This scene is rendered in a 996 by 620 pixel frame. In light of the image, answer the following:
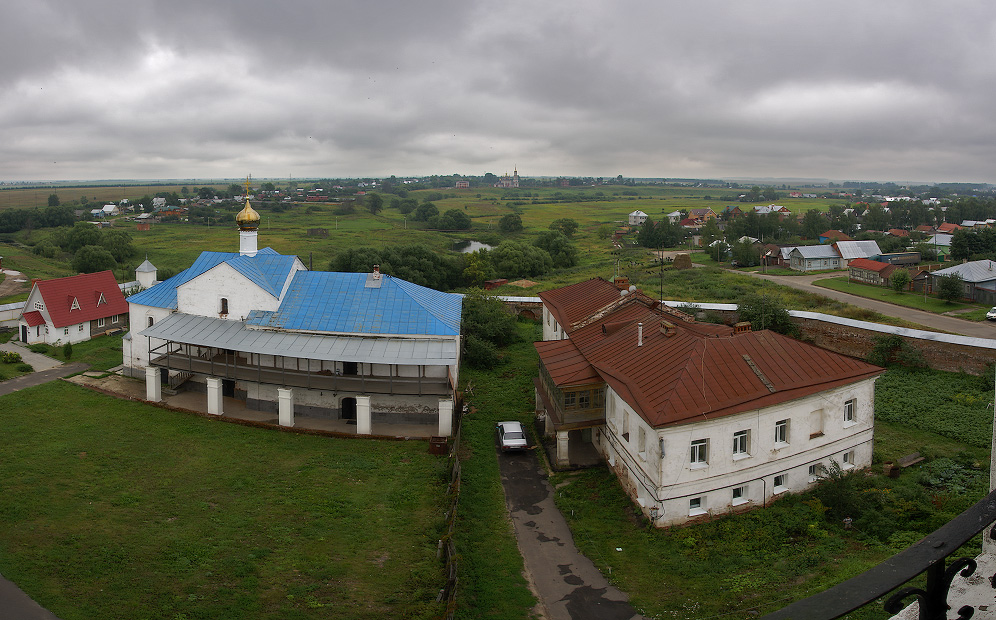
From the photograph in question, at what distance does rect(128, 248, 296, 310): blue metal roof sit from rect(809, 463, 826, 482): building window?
22.3 m

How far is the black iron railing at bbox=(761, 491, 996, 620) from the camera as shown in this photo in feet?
8.27

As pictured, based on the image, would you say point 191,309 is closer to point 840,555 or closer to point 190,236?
A: point 840,555

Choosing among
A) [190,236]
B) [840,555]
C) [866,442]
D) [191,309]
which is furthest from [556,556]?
[190,236]

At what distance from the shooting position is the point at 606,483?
67.8ft

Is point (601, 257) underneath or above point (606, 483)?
above

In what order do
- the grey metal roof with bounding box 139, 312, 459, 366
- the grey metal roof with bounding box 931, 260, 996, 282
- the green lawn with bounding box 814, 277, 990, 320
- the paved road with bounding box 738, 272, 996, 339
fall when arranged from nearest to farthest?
1. the grey metal roof with bounding box 139, 312, 459, 366
2. the paved road with bounding box 738, 272, 996, 339
3. the green lawn with bounding box 814, 277, 990, 320
4. the grey metal roof with bounding box 931, 260, 996, 282

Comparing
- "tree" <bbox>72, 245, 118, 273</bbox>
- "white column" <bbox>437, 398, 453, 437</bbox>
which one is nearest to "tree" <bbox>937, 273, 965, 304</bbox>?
"white column" <bbox>437, 398, 453, 437</bbox>

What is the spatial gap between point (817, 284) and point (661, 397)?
152 feet

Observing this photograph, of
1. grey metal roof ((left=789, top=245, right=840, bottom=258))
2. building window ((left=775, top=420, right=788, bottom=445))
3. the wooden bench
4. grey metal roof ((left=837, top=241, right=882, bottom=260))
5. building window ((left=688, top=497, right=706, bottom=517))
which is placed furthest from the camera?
grey metal roof ((left=837, top=241, right=882, bottom=260))

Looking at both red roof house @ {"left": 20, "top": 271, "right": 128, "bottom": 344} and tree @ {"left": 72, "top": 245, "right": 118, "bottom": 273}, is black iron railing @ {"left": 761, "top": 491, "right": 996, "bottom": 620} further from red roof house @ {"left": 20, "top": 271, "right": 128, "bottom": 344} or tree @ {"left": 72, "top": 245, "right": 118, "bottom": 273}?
tree @ {"left": 72, "top": 245, "right": 118, "bottom": 273}

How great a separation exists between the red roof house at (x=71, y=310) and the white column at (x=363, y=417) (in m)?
25.8

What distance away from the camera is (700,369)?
19.1 meters

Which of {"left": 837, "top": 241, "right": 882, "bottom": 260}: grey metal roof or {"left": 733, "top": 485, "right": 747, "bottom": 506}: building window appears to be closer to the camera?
{"left": 733, "top": 485, "right": 747, "bottom": 506}: building window

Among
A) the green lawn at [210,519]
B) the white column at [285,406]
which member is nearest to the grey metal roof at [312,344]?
the white column at [285,406]
